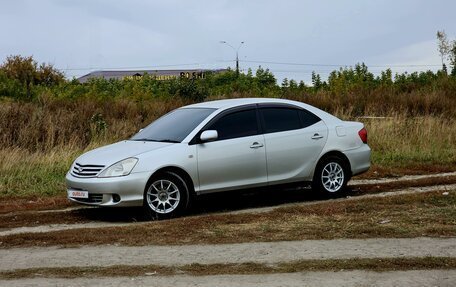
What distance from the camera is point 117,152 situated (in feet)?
33.4

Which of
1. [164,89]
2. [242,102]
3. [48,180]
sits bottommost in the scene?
[48,180]

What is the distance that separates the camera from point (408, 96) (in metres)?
28.2

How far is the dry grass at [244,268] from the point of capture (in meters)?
6.64

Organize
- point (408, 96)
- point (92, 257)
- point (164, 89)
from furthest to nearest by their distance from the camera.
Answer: point (164, 89) → point (408, 96) → point (92, 257)

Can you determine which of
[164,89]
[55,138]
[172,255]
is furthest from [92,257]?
[164,89]

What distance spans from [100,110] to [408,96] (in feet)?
40.6

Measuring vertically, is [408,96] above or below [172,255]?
above

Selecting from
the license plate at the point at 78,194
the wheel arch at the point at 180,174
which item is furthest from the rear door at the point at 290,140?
the license plate at the point at 78,194

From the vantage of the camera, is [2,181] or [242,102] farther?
[2,181]

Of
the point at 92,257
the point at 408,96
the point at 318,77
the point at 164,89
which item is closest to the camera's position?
the point at 92,257

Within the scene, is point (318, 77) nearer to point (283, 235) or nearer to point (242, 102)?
point (242, 102)

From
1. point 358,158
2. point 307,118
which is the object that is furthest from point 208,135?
point 358,158

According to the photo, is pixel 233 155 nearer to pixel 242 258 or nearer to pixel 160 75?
pixel 242 258

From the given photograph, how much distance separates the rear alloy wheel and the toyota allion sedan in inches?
0.6
